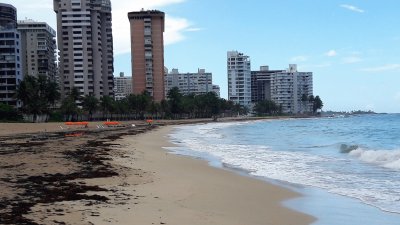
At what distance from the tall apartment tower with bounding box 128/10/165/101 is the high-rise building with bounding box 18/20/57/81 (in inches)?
1208

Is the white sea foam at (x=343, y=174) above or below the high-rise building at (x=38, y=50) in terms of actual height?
below

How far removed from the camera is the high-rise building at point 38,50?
140 m

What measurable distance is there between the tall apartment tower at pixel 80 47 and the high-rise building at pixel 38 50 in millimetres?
8092

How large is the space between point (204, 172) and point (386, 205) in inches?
280

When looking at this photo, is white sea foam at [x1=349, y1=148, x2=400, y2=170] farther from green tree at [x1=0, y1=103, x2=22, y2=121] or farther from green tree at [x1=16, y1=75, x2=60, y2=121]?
green tree at [x1=16, y1=75, x2=60, y2=121]

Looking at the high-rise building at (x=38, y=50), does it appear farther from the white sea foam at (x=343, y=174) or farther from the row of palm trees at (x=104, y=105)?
the white sea foam at (x=343, y=174)

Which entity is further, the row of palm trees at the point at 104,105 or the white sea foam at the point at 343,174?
the row of palm trees at the point at 104,105

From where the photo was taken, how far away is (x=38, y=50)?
141375 mm

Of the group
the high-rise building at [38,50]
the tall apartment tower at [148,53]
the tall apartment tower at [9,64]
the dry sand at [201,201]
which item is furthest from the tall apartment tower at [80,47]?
the dry sand at [201,201]

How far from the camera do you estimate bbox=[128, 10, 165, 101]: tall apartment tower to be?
15075 centimetres

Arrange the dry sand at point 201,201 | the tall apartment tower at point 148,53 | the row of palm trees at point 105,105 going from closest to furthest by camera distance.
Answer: the dry sand at point 201,201, the row of palm trees at point 105,105, the tall apartment tower at point 148,53

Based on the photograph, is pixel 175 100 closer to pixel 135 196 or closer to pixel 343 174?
pixel 343 174

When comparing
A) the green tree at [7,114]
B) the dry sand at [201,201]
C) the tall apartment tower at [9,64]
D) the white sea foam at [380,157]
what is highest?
the tall apartment tower at [9,64]

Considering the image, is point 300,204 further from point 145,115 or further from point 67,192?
point 145,115
